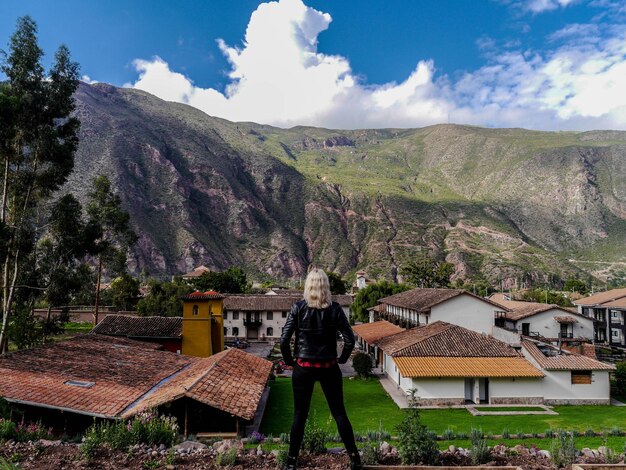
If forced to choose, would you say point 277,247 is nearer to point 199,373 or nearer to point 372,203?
point 372,203

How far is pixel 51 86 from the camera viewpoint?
23656mm

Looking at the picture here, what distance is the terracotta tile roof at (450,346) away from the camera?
2903cm

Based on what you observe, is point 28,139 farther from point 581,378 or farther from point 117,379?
point 581,378

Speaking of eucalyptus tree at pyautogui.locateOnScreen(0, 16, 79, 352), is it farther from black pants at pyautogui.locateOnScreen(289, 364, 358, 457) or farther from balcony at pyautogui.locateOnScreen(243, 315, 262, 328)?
balcony at pyautogui.locateOnScreen(243, 315, 262, 328)

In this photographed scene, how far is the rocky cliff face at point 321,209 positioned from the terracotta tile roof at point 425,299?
269 ft

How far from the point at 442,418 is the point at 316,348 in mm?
20257

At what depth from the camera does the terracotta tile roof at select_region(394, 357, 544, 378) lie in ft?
85.8

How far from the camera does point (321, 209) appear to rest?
542 feet

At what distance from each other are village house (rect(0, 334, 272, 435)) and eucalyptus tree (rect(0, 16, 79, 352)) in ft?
15.0

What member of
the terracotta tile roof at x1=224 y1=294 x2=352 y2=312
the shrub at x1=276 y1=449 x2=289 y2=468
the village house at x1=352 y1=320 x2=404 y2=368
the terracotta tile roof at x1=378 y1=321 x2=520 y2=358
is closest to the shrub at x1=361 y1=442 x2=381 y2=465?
the shrub at x1=276 y1=449 x2=289 y2=468

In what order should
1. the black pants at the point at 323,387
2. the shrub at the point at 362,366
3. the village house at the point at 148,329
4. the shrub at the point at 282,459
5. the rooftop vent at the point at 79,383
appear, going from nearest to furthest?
the black pants at the point at 323,387 → the shrub at the point at 282,459 → the rooftop vent at the point at 79,383 → the shrub at the point at 362,366 → the village house at the point at 148,329

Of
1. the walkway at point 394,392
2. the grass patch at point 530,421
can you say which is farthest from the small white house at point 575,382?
the walkway at point 394,392

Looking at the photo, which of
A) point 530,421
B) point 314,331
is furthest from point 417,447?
point 530,421

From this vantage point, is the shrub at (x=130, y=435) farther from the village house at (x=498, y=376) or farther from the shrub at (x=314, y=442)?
the village house at (x=498, y=376)
